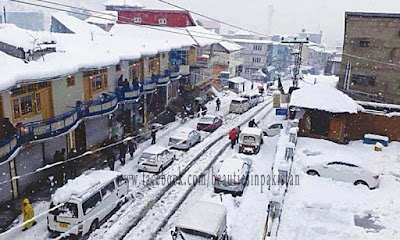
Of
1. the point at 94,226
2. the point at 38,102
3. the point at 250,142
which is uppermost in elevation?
the point at 38,102

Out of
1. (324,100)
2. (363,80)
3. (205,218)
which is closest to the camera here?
(205,218)

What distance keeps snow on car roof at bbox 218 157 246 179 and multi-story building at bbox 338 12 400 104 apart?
1507cm

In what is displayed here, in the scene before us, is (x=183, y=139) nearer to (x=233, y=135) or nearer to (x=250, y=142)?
(x=233, y=135)

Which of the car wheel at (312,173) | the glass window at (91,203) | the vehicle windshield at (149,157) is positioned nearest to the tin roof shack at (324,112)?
the car wheel at (312,173)

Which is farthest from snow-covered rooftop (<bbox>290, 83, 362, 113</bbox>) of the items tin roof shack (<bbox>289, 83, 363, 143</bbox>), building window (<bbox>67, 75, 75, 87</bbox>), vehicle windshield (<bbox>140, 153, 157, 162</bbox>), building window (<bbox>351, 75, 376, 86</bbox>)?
building window (<bbox>67, 75, 75, 87</bbox>)

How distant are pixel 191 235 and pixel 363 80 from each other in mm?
23446

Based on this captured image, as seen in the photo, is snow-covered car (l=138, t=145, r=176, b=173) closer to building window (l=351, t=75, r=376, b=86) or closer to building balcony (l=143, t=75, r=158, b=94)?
building balcony (l=143, t=75, r=158, b=94)

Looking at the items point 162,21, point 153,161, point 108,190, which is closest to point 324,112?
point 153,161

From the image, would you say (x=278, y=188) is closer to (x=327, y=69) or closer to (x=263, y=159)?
(x=263, y=159)

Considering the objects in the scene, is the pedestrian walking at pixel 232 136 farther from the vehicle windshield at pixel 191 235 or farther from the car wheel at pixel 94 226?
the vehicle windshield at pixel 191 235

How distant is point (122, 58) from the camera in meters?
28.1

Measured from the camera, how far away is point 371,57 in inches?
1193

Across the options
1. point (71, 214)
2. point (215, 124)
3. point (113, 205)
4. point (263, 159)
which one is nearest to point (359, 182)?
point (263, 159)

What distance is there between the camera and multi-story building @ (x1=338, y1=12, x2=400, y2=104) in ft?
96.2
